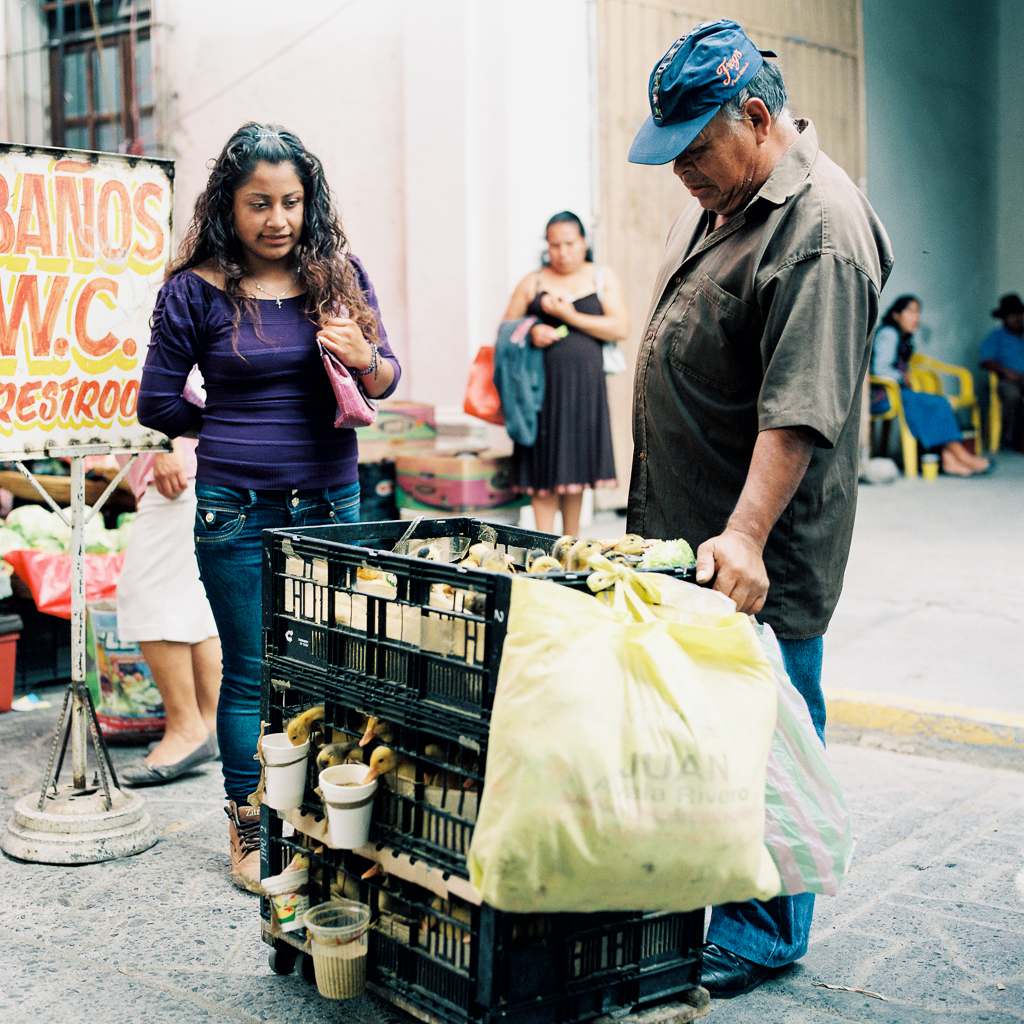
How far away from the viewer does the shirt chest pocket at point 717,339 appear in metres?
2.50

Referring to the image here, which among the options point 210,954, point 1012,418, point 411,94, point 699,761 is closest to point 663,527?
point 699,761

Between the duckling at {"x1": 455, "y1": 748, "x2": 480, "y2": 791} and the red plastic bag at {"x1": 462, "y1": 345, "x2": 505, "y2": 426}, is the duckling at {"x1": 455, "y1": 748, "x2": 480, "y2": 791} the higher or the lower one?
the lower one

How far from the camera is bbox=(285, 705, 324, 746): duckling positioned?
2492 millimetres

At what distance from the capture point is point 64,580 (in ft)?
16.0

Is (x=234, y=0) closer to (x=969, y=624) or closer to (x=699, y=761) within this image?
(x=969, y=624)

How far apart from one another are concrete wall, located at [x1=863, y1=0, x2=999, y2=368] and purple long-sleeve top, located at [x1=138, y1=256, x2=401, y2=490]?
10.2 m

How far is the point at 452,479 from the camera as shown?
6590 millimetres

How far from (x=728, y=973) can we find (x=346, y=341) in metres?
1.79

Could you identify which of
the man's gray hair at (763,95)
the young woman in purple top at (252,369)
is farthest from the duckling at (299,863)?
the man's gray hair at (763,95)

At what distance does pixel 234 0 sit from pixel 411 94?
6.21ft

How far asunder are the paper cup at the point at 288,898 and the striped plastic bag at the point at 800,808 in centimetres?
101

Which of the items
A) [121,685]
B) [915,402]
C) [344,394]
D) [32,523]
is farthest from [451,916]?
[915,402]

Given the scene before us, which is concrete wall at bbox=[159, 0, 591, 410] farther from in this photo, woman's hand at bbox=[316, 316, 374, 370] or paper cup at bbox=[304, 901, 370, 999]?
paper cup at bbox=[304, 901, 370, 999]

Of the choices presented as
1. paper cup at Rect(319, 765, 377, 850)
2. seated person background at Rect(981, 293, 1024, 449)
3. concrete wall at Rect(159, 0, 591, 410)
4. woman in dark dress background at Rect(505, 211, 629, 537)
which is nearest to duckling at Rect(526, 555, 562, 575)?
paper cup at Rect(319, 765, 377, 850)
